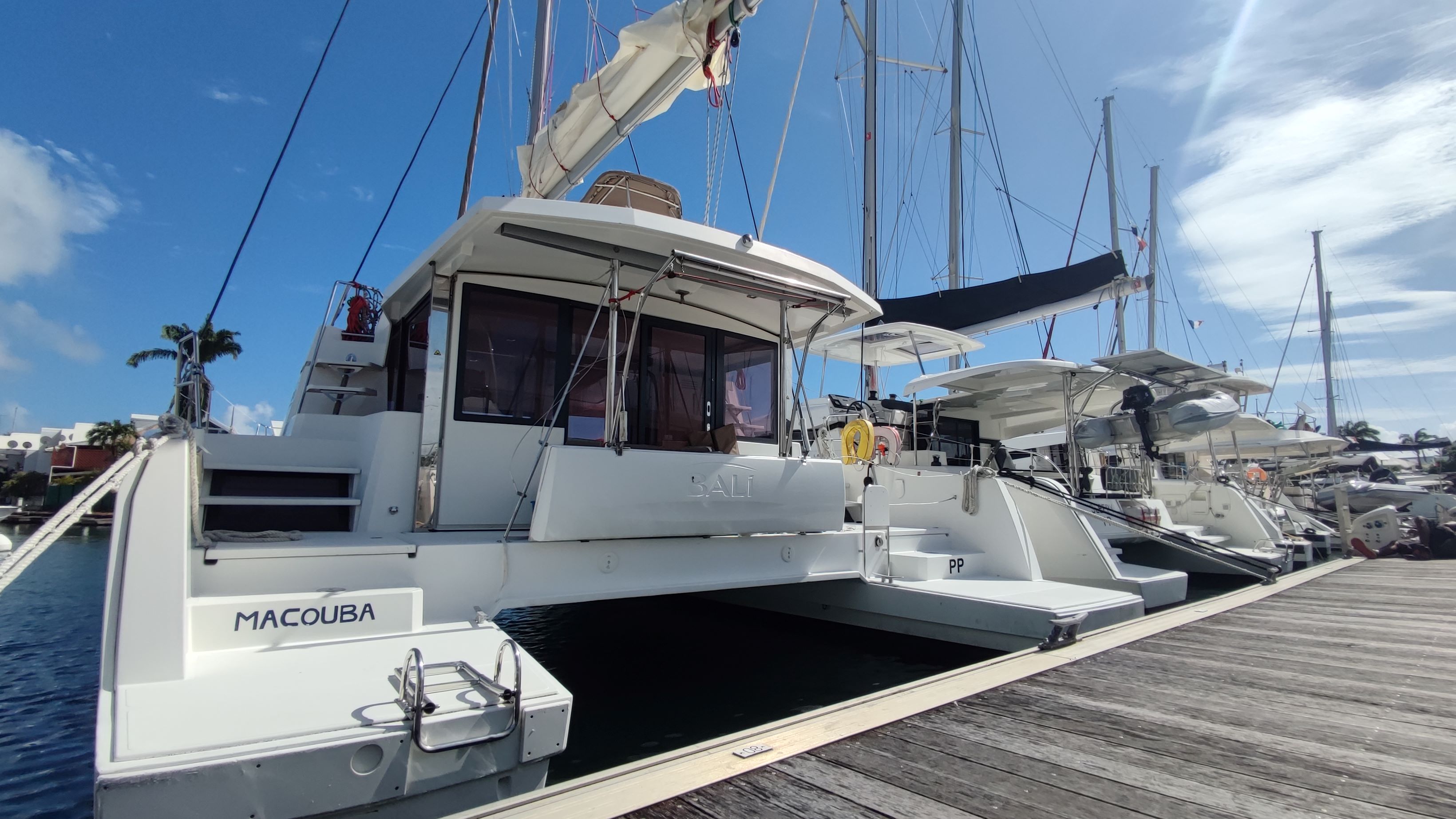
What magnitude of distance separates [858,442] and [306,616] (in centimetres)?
538

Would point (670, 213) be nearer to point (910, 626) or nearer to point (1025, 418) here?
point (910, 626)

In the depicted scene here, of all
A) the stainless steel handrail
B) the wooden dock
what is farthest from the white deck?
the wooden dock

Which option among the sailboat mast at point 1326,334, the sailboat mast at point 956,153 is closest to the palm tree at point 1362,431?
the sailboat mast at point 1326,334

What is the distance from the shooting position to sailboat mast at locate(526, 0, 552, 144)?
8.51 meters

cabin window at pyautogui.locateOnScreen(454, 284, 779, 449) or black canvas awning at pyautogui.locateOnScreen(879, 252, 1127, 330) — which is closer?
cabin window at pyautogui.locateOnScreen(454, 284, 779, 449)

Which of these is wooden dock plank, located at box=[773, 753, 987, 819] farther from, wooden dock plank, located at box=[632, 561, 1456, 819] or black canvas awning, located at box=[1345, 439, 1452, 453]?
black canvas awning, located at box=[1345, 439, 1452, 453]

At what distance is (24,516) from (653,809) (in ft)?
140

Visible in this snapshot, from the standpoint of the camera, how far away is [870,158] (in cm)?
1333

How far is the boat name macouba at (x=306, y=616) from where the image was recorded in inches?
115

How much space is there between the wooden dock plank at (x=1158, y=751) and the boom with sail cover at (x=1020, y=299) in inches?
258

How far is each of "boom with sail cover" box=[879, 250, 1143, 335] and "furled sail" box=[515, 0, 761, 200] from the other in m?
4.98

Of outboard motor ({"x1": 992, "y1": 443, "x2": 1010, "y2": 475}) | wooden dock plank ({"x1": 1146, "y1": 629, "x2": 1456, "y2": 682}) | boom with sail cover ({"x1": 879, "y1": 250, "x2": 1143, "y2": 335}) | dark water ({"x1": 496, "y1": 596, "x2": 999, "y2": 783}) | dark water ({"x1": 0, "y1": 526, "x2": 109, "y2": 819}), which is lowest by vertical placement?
dark water ({"x1": 0, "y1": 526, "x2": 109, "y2": 819})

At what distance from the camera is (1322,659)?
4.06 m

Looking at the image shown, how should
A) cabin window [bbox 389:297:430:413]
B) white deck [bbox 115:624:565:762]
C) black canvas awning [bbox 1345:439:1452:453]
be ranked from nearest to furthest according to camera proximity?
white deck [bbox 115:624:565:762]
cabin window [bbox 389:297:430:413]
black canvas awning [bbox 1345:439:1452:453]
